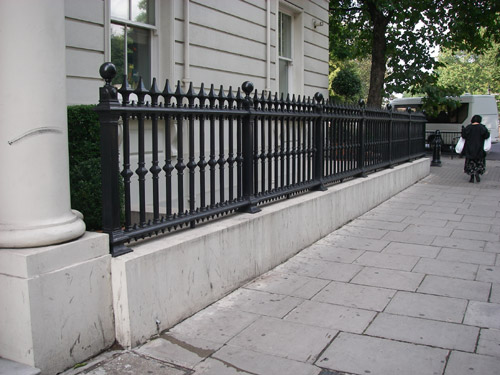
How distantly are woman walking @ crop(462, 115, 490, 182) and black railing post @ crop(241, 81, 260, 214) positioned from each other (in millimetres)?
10258

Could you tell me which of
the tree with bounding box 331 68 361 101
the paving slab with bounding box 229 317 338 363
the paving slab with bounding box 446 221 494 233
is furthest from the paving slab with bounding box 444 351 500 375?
the tree with bounding box 331 68 361 101

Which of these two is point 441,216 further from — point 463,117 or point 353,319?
point 463,117

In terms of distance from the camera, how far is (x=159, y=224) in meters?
4.17

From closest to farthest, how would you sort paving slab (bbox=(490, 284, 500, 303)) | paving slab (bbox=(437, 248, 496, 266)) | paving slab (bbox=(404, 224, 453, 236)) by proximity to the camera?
1. paving slab (bbox=(490, 284, 500, 303))
2. paving slab (bbox=(437, 248, 496, 266))
3. paving slab (bbox=(404, 224, 453, 236))

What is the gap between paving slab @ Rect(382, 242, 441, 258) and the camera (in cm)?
638

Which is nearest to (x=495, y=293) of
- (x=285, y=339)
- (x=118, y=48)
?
(x=285, y=339)

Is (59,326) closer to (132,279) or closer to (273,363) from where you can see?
(132,279)

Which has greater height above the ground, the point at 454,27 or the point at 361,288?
the point at 454,27

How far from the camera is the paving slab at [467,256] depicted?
6.11 m

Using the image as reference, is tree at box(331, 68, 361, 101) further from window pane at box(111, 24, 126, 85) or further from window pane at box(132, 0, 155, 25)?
window pane at box(111, 24, 126, 85)

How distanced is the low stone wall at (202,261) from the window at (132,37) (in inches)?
122

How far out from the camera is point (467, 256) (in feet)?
20.7

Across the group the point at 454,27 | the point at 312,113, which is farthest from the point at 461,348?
the point at 454,27

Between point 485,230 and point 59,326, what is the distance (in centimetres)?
659
